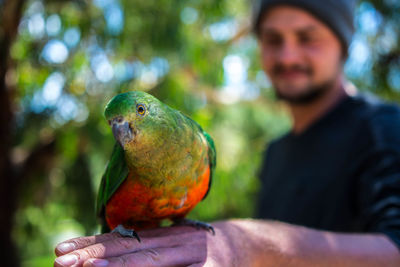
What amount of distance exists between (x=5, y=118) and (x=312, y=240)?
13.6 feet

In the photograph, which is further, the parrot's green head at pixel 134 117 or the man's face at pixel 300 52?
the man's face at pixel 300 52

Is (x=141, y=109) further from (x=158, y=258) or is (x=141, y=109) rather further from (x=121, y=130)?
(x=158, y=258)

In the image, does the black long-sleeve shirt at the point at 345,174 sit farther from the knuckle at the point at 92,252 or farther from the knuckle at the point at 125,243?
the knuckle at the point at 92,252

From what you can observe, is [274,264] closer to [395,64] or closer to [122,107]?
[122,107]

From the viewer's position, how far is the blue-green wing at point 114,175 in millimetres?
1515

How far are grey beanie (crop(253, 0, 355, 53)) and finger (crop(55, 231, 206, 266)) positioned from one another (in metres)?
2.36

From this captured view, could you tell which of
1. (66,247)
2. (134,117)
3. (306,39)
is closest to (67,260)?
(66,247)

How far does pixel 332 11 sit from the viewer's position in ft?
9.75

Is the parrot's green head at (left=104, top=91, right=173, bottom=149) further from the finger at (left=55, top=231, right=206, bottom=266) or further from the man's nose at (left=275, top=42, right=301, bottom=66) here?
the man's nose at (left=275, top=42, right=301, bottom=66)

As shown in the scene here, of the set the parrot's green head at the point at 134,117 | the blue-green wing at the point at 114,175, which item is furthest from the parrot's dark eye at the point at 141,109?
the blue-green wing at the point at 114,175

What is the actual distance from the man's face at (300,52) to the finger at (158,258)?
2276 mm

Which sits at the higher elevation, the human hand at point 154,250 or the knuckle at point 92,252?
the knuckle at point 92,252

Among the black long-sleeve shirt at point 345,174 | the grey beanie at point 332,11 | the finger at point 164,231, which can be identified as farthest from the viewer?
the grey beanie at point 332,11

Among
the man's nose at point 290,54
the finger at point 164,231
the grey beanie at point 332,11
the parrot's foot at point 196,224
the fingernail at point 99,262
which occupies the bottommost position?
the parrot's foot at point 196,224
